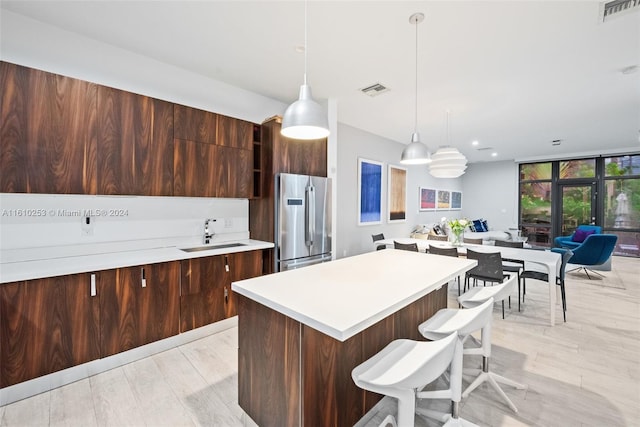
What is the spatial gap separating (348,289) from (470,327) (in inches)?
27.4

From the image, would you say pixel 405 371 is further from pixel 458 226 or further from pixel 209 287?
pixel 458 226

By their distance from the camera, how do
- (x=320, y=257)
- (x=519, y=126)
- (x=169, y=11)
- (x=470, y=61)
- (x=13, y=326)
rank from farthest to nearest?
(x=519, y=126) → (x=320, y=257) → (x=470, y=61) → (x=169, y=11) → (x=13, y=326)

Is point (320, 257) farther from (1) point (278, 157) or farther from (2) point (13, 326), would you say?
(2) point (13, 326)

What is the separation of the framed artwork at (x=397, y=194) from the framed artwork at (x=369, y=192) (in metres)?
0.41

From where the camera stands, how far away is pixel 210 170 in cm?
310

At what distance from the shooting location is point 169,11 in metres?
2.23

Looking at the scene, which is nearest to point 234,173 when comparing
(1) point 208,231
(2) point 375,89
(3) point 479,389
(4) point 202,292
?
(1) point 208,231

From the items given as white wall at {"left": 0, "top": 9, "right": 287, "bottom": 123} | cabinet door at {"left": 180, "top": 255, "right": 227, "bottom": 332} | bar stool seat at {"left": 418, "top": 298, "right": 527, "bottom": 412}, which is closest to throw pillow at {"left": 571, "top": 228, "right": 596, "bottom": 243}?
bar stool seat at {"left": 418, "top": 298, "right": 527, "bottom": 412}

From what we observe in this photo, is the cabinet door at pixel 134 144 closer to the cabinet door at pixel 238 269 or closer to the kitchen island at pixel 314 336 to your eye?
the cabinet door at pixel 238 269

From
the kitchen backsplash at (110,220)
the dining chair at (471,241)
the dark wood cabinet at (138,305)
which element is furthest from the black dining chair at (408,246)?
the dark wood cabinet at (138,305)

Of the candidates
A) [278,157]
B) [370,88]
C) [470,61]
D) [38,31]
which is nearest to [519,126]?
[470,61]

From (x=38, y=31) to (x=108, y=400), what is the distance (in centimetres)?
313

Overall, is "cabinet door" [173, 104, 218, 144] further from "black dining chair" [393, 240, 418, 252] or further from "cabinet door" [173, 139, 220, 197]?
"black dining chair" [393, 240, 418, 252]

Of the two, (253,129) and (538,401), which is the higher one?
(253,129)
